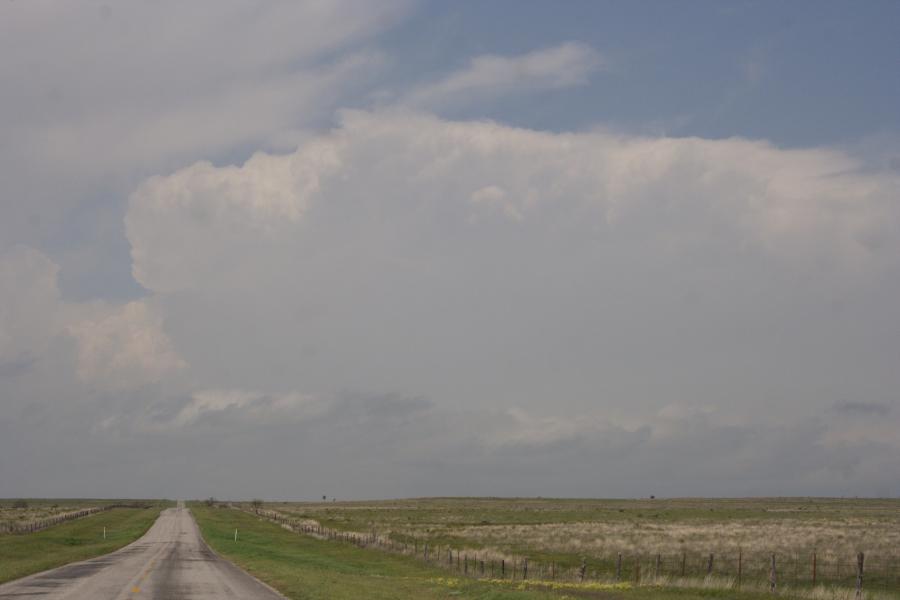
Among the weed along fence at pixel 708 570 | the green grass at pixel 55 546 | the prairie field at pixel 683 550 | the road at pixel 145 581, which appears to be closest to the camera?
the road at pixel 145 581

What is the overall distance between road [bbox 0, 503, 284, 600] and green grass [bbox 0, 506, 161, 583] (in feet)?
4.97

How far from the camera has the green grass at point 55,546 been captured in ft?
127

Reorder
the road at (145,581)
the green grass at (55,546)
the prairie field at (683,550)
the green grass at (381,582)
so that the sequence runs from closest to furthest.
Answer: the road at (145,581)
the green grass at (381,582)
the green grass at (55,546)
the prairie field at (683,550)

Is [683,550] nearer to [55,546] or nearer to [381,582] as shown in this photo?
[381,582]

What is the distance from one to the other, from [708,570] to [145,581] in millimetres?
24512

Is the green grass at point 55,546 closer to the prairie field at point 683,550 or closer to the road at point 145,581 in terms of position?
the road at point 145,581


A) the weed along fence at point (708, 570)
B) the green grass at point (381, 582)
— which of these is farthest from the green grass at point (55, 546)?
the weed along fence at point (708, 570)

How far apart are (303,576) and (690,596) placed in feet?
49.6

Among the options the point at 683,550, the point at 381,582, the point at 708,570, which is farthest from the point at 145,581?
the point at 683,550

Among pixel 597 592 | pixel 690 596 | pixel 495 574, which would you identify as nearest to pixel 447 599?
pixel 597 592

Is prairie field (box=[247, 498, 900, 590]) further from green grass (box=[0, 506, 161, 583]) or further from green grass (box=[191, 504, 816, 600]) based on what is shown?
green grass (box=[0, 506, 161, 583])

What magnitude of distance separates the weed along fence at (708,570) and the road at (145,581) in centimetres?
1308

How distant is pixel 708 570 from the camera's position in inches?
1564

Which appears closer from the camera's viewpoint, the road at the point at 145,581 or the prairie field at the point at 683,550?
the road at the point at 145,581
